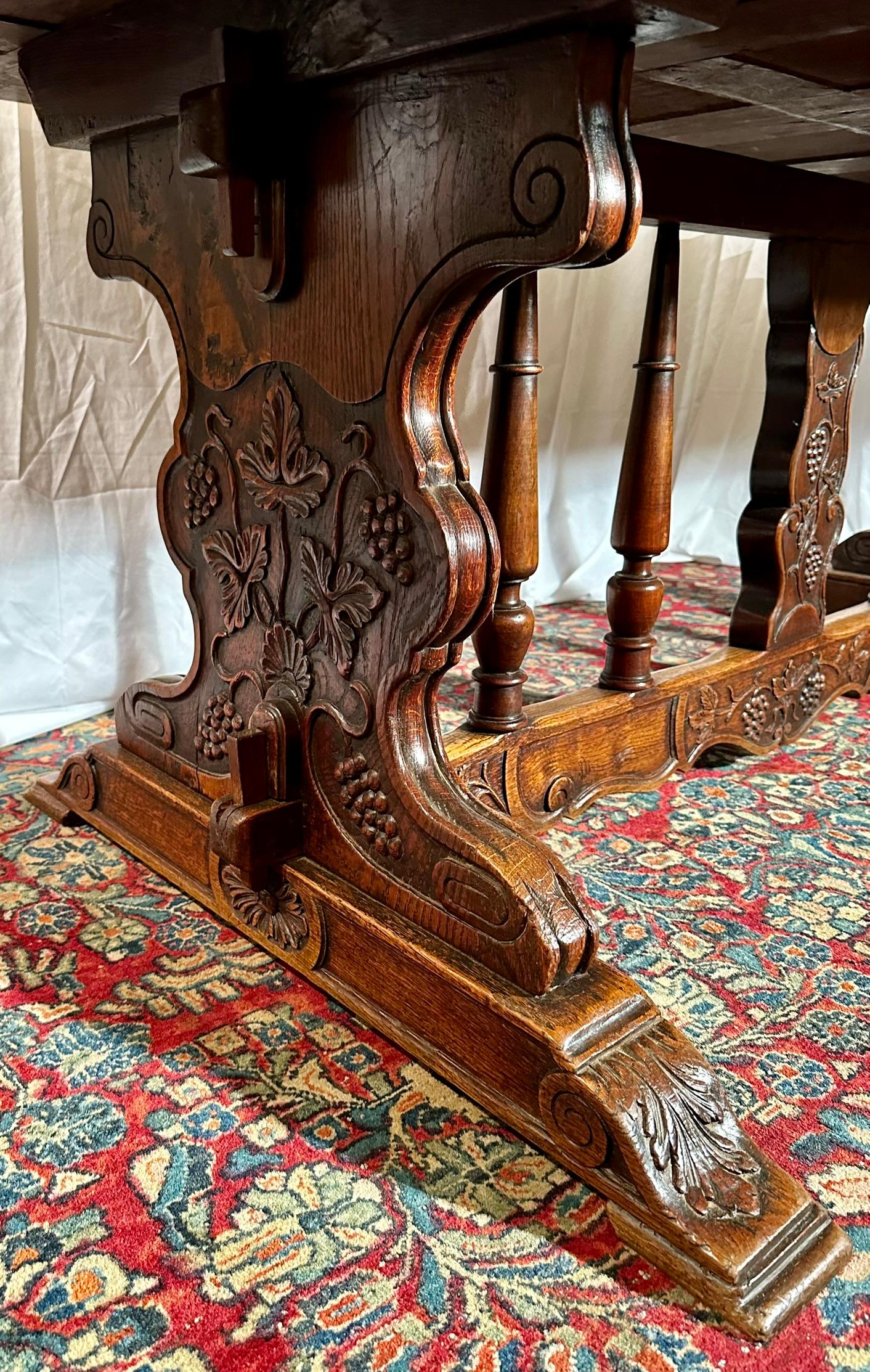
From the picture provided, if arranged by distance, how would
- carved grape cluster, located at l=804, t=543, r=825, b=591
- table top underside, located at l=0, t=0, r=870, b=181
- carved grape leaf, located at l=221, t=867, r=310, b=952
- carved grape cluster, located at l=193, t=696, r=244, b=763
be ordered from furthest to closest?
carved grape cluster, located at l=804, t=543, r=825, b=591, carved grape cluster, located at l=193, t=696, r=244, b=763, carved grape leaf, located at l=221, t=867, r=310, b=952, table top underside, located at l=0, t=0, r=870, b=181

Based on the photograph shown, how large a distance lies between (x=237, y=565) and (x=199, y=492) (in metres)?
0.13

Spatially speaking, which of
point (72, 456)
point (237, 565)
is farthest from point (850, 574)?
point (237, 565)

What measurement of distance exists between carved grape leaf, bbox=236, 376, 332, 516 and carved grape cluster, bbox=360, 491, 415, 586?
91 mm

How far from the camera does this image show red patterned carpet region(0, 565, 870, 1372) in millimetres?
987

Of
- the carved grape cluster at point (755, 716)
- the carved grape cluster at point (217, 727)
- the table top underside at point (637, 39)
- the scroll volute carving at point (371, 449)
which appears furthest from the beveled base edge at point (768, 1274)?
the carved grape cluster at point (755, 716)

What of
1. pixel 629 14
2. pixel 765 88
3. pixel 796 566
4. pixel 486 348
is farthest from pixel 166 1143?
pixel 486 348

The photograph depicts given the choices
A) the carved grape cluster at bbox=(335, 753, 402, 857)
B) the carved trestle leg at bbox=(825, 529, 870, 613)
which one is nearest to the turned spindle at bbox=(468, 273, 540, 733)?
the carved grape cluster at bbox=(335, 753, 402, 857)

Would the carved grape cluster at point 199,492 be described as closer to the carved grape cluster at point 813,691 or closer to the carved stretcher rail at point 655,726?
the carved stretcher rail at point 655,726

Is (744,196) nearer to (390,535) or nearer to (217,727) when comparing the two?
(390,535)

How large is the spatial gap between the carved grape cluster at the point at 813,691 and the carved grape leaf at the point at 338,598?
4.57 feet

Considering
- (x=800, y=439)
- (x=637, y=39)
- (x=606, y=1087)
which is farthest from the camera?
(x=800, y=439)

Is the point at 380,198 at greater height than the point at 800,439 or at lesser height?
greater

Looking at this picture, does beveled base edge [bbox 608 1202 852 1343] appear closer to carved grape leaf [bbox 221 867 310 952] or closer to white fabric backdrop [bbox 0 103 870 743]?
carved grape leaf [bbox 221 867 310 952]

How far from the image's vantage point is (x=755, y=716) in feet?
7.68
